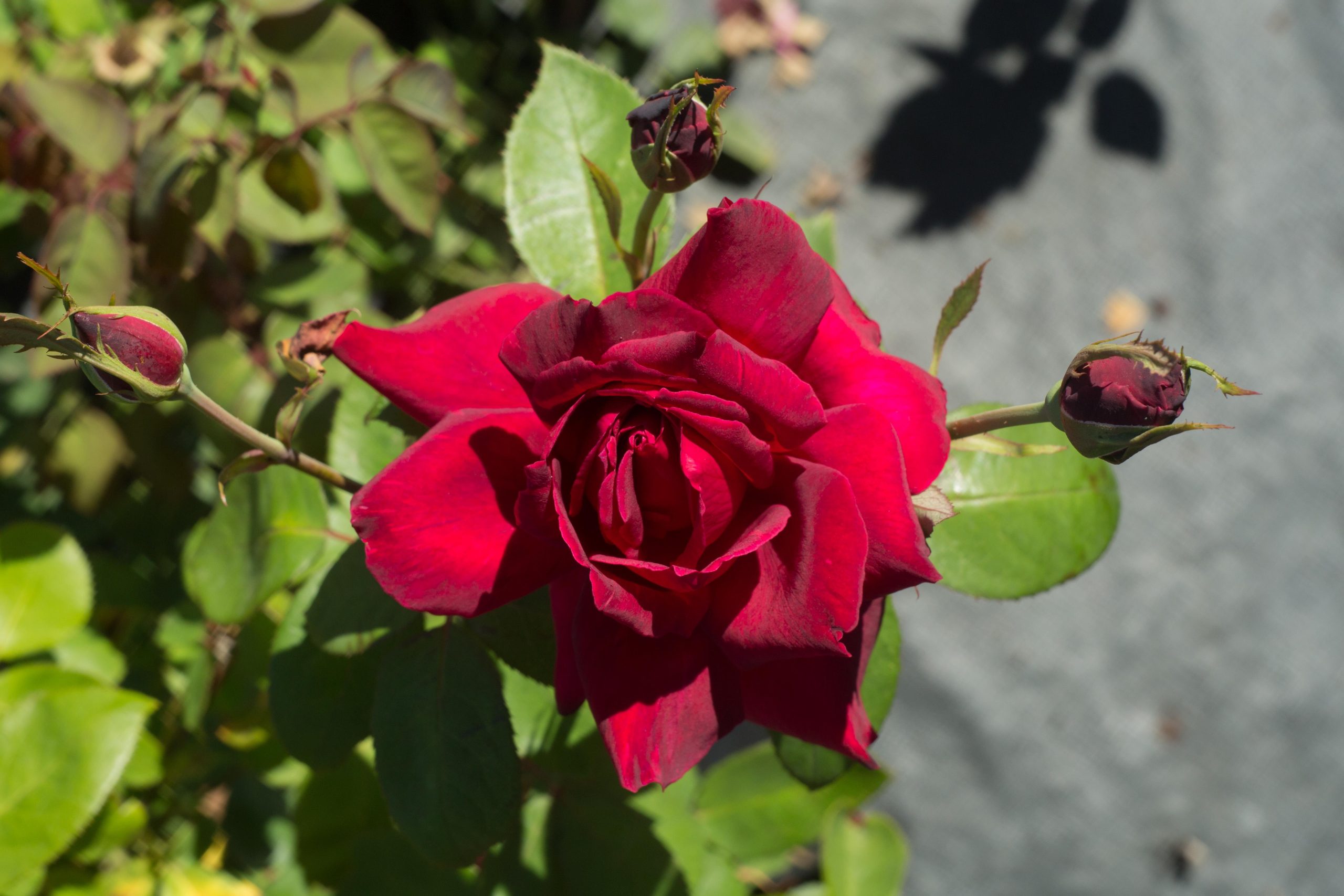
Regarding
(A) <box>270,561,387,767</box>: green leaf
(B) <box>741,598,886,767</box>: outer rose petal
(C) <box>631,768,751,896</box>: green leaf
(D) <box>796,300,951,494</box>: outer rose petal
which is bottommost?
(C) <box>631,768,751,896</box>: green leaf

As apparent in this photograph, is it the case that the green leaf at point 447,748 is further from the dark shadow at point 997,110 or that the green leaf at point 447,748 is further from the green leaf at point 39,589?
the dark shadow at point 997,110

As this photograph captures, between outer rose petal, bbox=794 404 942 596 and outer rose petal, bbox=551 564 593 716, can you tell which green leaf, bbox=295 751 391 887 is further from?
outer rose petal, bbox=794 404 942 596

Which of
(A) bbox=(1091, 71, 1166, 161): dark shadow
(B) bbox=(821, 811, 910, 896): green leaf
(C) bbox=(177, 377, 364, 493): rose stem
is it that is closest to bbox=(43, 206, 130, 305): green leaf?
(C) bbox=(177, 377, 364, 493): rose stem

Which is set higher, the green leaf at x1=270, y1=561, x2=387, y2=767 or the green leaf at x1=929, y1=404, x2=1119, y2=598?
the green leaf at x1=929, y1=404, x2=1119, y2=598

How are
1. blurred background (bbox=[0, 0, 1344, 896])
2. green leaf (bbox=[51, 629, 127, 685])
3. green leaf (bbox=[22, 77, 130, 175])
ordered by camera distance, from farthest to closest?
1. blurred background (bbox=[0, 0, 1344, 896])
2. green leaf (bbox=[51, 629, 127, 685])
3. green leaf (bbox=[22, 77, 130, 175])

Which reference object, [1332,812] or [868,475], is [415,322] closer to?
[868,475]

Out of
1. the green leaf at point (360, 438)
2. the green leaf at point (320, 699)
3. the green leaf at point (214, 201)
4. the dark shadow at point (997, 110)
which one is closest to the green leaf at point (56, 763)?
the green leaf at point (320, 699)

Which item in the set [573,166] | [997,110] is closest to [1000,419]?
[573,166]

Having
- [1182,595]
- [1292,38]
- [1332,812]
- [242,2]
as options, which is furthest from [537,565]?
[1292,38]
